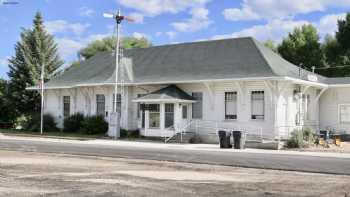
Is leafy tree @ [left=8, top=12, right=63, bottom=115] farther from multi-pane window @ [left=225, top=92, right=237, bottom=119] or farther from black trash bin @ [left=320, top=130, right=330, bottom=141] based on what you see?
black trash bin @ [left=320, top=130, right=330, bottom=141]

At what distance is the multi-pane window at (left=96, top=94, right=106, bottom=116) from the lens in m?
37.3

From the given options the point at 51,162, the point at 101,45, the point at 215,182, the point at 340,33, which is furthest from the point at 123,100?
the point at 101,45

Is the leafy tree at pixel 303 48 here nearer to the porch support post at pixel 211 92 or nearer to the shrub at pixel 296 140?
the porch support post at pixel 211 92

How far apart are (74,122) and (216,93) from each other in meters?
13.0

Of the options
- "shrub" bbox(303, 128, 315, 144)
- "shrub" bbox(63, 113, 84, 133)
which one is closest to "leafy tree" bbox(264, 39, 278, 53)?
"shrub" bbox(63, 113, 84, 133)

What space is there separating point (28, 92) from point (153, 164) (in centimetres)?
3581

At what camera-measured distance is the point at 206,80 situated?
101ft

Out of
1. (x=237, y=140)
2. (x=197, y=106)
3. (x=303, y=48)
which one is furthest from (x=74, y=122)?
(x=303, y=48)

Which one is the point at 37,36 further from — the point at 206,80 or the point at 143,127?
the point at 206,80

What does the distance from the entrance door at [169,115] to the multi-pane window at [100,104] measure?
6.76 meters

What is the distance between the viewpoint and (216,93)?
3191 cm

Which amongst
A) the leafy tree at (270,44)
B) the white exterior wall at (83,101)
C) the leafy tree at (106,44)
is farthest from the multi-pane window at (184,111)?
the leafy tree at (106,44)

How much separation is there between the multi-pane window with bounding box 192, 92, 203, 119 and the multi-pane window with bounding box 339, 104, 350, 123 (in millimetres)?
10058

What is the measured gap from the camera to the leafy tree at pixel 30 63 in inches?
1941
